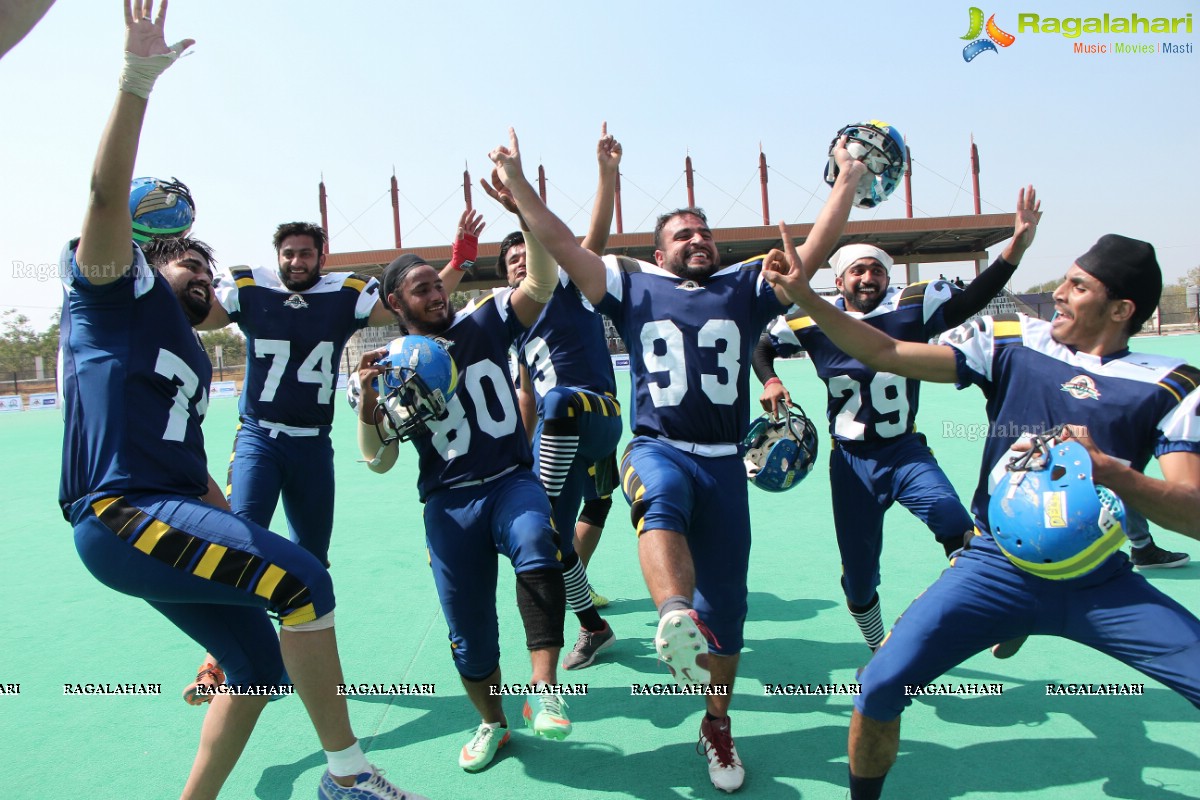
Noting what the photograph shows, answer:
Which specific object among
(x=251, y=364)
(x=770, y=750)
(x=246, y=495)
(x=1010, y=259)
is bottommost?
(x=770, y=750)

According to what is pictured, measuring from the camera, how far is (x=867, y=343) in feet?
10.7

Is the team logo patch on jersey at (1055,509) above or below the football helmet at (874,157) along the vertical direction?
below

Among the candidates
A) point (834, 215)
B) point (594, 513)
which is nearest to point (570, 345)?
point (594, 513)

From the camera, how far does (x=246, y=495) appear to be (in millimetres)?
4617

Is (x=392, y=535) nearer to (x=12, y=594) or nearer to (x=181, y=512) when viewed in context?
(x=12, y=594)

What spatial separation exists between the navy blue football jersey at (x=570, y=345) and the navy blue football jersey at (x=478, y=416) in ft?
4.04

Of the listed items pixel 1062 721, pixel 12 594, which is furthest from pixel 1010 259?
pixel 12 594

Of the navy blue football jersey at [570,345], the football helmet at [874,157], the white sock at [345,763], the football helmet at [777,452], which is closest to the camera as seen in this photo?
the white sock at [345,763]

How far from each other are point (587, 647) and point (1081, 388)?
299 cm

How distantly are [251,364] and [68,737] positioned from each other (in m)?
2.20

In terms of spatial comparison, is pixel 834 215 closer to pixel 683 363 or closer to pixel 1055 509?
pixel 683 363

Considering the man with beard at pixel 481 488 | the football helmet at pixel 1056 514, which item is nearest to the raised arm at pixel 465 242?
the man with beard at pixel 481 488

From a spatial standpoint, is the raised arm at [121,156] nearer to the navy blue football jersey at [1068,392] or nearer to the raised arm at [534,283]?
the raised arm at [534,283]

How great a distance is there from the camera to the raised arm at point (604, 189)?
415 cm
